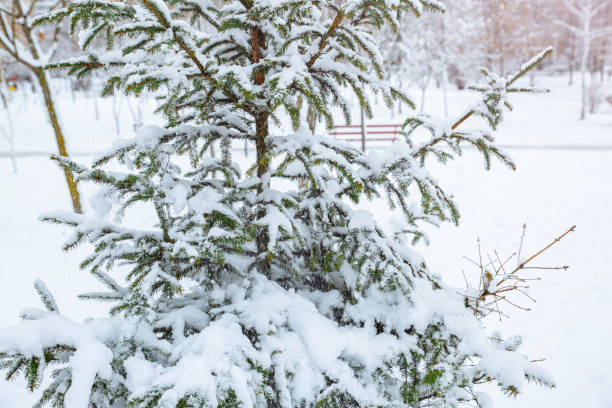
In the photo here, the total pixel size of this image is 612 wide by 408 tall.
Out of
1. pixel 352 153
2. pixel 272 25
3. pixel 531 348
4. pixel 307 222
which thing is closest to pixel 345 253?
pixel 307 222

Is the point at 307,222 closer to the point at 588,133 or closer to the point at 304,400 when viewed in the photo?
the point at 304,400

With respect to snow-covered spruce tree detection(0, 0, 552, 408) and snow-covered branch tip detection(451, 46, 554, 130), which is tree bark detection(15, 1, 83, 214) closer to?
snow-covered spruce tree detection(0, 0, 552, 408)

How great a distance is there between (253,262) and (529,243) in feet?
25.1

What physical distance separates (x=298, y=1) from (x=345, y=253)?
142cm

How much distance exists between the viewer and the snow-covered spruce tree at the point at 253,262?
1.63 metres

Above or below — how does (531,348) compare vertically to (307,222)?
Result: below

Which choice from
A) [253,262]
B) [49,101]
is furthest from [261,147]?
[49,101]

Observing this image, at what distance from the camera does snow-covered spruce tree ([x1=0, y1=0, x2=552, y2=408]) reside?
5.35 ft

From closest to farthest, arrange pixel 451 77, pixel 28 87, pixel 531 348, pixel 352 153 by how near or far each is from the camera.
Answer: pixel 352 153
pixel 531 348
pixel 451 77
pixel 28 87

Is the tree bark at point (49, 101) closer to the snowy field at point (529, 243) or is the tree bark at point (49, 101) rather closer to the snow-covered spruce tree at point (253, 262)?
the snowy field at point (529, 243)

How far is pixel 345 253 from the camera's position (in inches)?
91.5

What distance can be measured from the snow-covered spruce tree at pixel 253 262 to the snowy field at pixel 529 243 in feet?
10.8

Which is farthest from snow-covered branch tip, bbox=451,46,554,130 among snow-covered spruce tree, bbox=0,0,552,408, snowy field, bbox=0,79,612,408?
snowy field, bbox=0,79,612,408

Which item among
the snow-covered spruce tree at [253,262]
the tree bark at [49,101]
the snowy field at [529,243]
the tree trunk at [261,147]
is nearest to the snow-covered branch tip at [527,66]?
the snow-covered spruce tree at [253,262]
